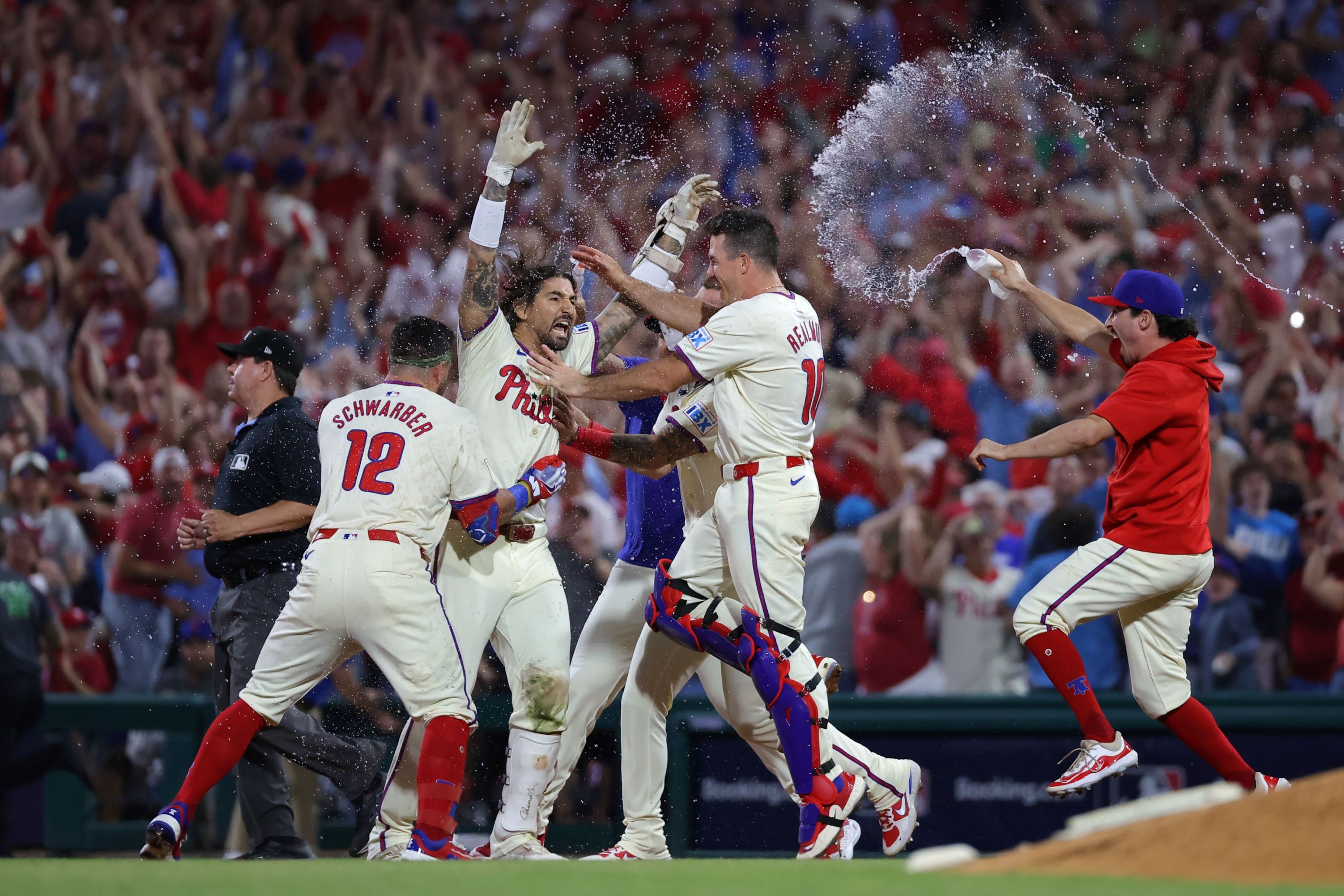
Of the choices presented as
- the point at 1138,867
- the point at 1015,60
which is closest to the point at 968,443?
the point at 1015,60

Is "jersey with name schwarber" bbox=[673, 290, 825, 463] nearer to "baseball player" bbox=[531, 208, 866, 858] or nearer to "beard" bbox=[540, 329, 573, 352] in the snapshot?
"baseball player" bbox=[531, 208, 866, 858]

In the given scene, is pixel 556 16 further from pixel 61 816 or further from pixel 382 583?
pixel 382 583

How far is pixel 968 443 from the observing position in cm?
930

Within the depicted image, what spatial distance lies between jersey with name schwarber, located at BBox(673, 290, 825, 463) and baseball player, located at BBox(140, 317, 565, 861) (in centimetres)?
93

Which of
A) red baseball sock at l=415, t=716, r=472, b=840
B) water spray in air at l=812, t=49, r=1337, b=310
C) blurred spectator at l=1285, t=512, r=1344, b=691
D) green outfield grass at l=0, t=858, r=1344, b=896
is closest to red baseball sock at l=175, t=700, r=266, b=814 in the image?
green outfield grass at l=0, t=858, r=1344, b=896

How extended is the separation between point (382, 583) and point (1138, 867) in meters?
2.79

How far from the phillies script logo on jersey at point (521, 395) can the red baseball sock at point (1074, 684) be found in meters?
2.26

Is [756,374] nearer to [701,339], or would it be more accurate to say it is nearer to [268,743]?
[701,339]

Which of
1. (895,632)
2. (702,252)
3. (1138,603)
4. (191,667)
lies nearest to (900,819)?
(1138,603)

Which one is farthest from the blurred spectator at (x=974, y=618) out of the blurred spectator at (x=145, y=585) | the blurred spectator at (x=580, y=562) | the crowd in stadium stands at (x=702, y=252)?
the blurred spectator at (x=145, y=585)

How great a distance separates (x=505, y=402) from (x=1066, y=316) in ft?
7.74

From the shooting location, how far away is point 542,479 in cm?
628

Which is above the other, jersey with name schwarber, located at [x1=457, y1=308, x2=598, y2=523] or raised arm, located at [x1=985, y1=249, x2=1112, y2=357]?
raised arm, located at [x1=985, y1=249, x2=1112, y2=357]

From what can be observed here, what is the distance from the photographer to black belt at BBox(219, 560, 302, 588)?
22.3 ft
